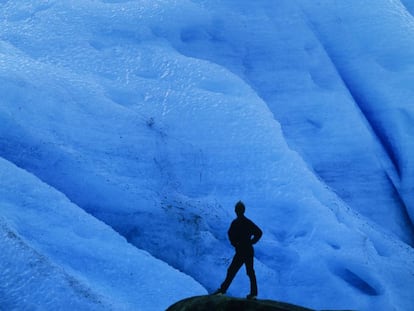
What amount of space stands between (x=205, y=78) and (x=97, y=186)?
146 inches

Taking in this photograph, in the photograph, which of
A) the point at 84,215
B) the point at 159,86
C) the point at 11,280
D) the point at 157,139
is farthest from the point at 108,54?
the point at 11,280

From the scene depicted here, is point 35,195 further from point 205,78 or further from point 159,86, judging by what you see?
point 205,78

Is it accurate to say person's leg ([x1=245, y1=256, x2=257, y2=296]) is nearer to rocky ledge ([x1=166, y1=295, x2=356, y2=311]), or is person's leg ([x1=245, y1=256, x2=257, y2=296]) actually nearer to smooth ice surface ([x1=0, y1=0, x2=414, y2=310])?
rocky ledge ([x1=166, y1=295, x2=356, y2=311])

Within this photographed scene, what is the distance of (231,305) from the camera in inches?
295

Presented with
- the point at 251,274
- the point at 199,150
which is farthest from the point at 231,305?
the point at 199,150

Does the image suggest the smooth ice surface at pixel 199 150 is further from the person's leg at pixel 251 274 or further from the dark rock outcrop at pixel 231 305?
the person's leg at pixel 251 274

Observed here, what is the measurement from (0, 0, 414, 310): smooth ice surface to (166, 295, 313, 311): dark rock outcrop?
214cm

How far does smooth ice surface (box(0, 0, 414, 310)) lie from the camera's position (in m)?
10.5

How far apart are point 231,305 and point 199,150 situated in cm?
554

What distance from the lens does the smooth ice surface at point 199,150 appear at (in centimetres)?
1051

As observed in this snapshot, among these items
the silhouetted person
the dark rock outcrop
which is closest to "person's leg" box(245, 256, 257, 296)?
the silhouetted person

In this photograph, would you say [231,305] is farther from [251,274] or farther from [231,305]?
[251,274]

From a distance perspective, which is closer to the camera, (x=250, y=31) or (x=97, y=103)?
(x=97, y=103)

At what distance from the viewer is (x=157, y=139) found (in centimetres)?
1258
